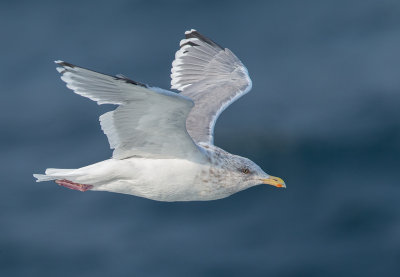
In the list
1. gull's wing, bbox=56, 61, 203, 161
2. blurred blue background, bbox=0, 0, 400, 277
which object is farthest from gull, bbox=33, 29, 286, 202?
blurred blue background, bbox=0, 0, 400, 277

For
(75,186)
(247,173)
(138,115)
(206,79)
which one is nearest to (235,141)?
(206,79)

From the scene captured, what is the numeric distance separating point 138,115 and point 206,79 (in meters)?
3.41

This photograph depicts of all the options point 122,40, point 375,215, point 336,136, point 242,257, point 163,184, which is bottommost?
point 163,184

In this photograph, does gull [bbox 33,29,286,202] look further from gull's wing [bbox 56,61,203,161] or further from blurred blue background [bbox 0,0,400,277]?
blurred blue background [bbox 0,0,400,277]

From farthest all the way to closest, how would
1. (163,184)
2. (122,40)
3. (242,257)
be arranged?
1. (122,40)
2. (242,257)
3. (163,184)

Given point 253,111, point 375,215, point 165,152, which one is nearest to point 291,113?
point 253,111

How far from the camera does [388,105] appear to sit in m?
18.5

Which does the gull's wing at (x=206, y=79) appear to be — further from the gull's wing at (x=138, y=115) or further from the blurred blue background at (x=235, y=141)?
the blurred blue background at (x=235, y=141)

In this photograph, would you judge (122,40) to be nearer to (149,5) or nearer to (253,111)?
(149,5)

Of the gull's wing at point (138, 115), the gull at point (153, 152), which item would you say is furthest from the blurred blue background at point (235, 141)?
the gull's wing at point (138, 115)

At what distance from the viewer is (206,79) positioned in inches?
546

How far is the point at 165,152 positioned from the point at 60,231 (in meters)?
6.15

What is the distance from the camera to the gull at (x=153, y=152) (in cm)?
1017

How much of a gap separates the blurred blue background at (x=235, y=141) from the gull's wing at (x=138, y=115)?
18.6 feet
